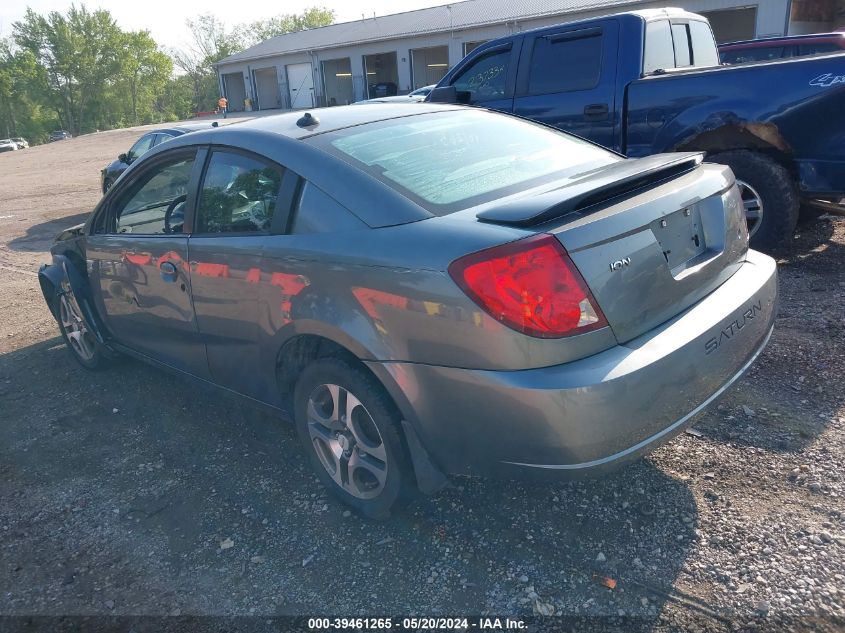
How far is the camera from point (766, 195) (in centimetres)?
546

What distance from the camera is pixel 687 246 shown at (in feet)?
9.02

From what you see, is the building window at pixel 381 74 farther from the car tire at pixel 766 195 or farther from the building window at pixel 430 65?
the car tire at pixel 766 195

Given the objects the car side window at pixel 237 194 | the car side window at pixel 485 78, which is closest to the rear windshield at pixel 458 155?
the car side window at pixel 237 194

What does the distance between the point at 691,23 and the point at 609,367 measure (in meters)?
6.11

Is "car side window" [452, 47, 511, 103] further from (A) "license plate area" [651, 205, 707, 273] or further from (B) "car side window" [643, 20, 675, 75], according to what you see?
(A) "license plate area" [651, 205, 707, 273]

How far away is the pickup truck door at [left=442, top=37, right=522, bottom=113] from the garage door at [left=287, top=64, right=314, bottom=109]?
3159cm

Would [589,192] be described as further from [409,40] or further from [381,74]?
[381,74]

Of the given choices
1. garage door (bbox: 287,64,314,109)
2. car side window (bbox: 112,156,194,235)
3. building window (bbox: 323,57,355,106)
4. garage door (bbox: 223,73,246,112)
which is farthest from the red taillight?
garage door (bbox: 223,73,246,112)

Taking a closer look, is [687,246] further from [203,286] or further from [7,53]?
[7,53]

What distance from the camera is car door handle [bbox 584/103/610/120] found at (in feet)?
20.4

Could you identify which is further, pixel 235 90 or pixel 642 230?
pixel 235 90

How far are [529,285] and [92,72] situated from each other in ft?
286

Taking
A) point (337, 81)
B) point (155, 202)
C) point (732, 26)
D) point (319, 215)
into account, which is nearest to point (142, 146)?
point (155, 202)

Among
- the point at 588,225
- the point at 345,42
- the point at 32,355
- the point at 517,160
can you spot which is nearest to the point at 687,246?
the point at 588,225
